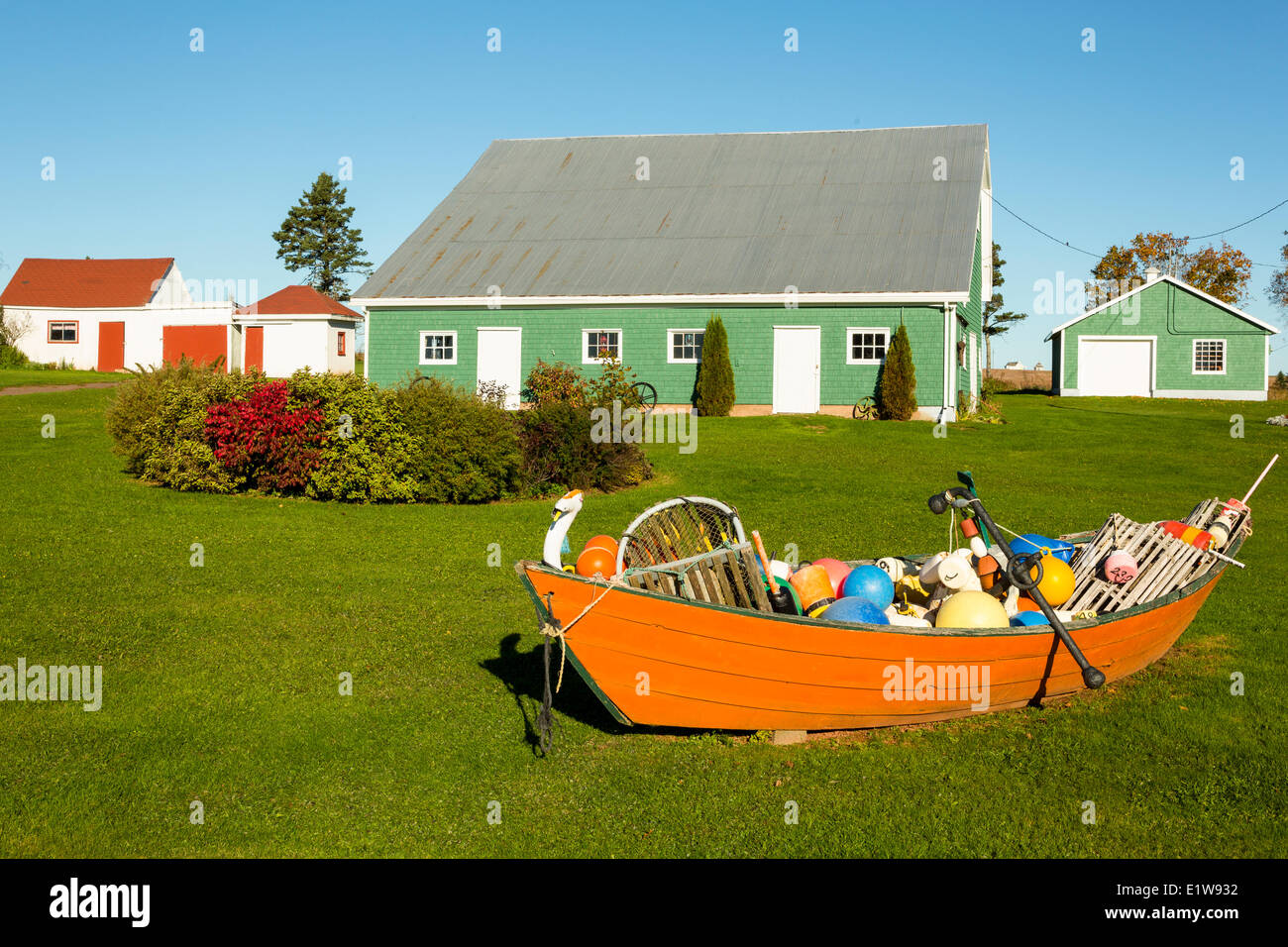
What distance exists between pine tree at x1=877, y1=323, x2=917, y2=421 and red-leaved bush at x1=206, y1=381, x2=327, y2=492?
14.5 meters

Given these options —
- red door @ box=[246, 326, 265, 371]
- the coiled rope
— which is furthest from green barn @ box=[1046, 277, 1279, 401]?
the coiled rope

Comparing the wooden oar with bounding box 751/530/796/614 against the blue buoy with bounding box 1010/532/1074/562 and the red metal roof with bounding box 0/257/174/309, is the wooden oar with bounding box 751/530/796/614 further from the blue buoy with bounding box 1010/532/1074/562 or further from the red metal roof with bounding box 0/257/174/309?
the red metal roof with bounding box 0/257/174/309

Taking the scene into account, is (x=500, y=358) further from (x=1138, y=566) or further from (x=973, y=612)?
(x=973, y=612)

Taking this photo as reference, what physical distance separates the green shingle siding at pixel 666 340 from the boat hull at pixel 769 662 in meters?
19.8

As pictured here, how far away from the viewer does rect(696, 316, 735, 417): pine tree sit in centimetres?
2688

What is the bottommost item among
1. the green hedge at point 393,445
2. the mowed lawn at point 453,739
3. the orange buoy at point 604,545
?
the mowed lawn at point 453,739

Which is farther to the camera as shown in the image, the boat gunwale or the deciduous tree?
the deciduous tree

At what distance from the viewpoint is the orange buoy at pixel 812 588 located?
7918mm

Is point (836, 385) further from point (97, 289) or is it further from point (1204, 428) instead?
point (97, 289)

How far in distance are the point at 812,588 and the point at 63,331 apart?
45.4 meters

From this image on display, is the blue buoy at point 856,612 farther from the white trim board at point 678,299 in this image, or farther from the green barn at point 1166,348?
the green barn at point 1166,348

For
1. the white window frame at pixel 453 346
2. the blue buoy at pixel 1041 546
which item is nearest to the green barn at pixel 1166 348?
the white window frame at pixel 453 346
